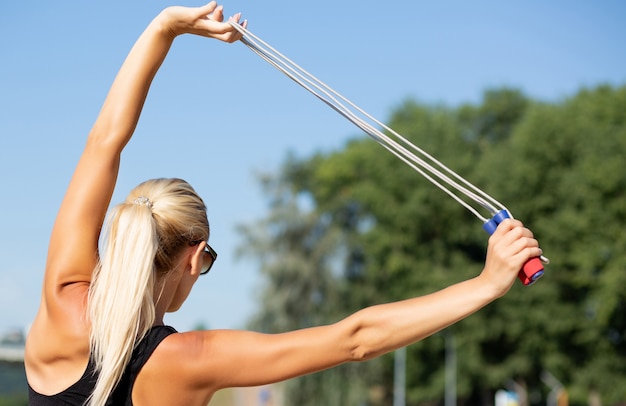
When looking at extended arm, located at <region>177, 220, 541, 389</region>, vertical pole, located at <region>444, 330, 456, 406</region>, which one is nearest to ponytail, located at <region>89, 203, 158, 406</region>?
extended arm, located at <region>177, 220, 541, 389</region>

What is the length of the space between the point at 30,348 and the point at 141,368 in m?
0.34

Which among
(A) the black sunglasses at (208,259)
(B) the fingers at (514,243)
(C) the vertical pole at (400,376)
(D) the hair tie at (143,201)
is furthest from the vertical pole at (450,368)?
(D) the hair tie at (143,201)

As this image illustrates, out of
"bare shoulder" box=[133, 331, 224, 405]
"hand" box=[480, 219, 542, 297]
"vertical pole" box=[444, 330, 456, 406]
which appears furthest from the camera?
"vertical pole" box=[444, 330, 456, 406]

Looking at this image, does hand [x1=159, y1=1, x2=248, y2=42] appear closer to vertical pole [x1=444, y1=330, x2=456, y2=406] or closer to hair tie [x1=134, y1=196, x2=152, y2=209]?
hair tie [x1=134, y1=196, x2=152, y2=209]

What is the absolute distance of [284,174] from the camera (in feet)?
148

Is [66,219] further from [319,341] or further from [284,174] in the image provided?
[284,174]

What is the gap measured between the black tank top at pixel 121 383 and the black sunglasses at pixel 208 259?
36 centimetres

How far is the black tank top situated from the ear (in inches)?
10.4

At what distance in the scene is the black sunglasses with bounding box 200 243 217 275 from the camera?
270 centimetres

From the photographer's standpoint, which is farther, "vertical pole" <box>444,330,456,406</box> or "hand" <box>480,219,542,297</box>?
"vertical pole" <box>444,330,456,406</box>

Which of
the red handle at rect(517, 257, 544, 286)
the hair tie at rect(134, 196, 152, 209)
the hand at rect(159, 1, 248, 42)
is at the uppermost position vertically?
the hand at rect(159, 1, 248, 42)

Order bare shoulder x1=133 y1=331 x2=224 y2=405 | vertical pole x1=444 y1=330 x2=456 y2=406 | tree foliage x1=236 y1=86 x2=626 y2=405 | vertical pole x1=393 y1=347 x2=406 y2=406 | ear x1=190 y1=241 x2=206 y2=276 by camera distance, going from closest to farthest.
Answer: bare shoulder x1=133 y1=331 x2=224 y2=405, ear x1=190 y1=241 x2=206 y2=276, tree foliage x1=236 y1=86 x2=626 y2=405, vertical pole x1=444 y1=330 x2=456 y2=406, vertical pole x1=393 y1=347 x2=406 y2=406

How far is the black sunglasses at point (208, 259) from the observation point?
270 cm

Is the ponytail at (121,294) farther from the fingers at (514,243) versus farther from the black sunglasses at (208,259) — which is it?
the fingers at (514,243)
